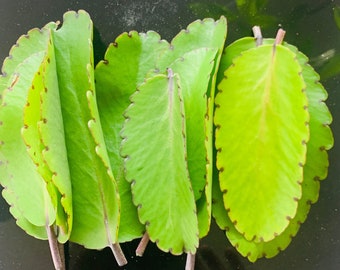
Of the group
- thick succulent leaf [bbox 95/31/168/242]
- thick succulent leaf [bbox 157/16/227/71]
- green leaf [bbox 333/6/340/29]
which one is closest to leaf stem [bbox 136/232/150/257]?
thick succulent leaf [bbox 95/31/168/242]

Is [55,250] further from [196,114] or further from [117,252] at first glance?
[196,114]

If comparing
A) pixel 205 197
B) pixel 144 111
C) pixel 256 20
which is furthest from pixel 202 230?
pixel 256 20

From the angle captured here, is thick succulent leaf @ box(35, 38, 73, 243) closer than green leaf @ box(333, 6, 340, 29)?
Yes

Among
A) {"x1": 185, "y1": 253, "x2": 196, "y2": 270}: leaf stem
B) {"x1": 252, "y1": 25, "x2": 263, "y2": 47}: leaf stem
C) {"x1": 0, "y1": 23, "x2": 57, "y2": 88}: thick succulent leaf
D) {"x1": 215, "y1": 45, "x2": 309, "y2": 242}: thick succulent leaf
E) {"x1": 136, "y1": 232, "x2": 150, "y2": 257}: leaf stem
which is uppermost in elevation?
{"x1": 0, "y1": 23, "x2": 57, "y2": 88}: thick succulent leaf

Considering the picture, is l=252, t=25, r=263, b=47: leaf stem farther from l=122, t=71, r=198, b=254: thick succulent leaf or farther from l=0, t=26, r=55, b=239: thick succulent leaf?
l=0, t=26, r=55, b=239: thick succulent leaf

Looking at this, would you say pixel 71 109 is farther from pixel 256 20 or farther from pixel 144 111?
pixel 256 20

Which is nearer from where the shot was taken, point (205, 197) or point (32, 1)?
point (205, 197)
